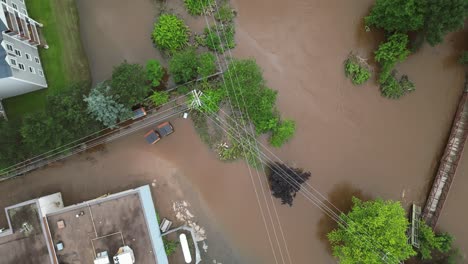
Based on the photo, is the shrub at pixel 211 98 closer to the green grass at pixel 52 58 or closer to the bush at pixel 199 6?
the bush at pixel 199 6

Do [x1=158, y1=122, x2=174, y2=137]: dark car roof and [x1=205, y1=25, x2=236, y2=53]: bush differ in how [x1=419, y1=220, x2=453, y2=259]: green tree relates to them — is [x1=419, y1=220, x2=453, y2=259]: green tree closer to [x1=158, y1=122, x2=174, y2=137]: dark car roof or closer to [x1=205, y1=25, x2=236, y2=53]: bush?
[x1=205, y1=25, x2=236, y2=53]: bush

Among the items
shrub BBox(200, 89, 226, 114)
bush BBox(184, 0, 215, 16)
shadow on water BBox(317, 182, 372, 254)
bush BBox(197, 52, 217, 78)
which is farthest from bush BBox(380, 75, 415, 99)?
bush BBox(184, 0, 215, 16)

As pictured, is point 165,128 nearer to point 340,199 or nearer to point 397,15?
point 340,199

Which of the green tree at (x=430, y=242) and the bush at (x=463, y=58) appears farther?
the bush at (x=463, y=58)

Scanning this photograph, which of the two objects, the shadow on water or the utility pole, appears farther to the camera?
the shadow on water

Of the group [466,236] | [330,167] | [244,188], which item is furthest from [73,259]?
[466,236]

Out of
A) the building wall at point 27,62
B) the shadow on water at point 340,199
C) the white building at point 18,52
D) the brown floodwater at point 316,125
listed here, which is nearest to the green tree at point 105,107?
the brown floodwater at point 316,125
